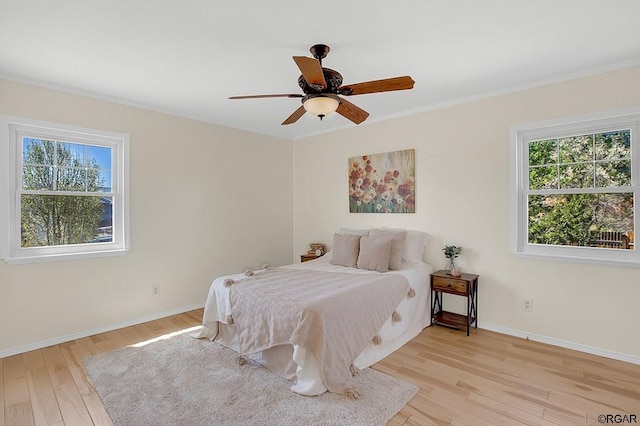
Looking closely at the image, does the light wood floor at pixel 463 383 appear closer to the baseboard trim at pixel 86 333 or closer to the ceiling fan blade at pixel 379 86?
the baseboard trim at pixel 86 333

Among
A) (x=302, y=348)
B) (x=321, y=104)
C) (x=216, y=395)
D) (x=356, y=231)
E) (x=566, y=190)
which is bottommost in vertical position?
(x=216, y=395)

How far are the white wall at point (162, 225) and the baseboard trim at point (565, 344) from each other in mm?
3124

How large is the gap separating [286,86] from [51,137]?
2.37 meters

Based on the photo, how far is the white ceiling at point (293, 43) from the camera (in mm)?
1888

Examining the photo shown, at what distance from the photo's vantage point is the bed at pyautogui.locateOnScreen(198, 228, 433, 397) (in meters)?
2.20

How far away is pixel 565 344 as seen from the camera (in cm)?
290

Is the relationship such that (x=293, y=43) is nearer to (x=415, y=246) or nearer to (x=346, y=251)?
(x=346, y=251)

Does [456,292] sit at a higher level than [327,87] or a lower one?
lower

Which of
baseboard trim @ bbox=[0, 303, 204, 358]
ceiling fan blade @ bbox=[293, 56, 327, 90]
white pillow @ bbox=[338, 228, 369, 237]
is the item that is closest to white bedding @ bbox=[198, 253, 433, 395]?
white pillow @ bbox=[338, 228, 369, 237]

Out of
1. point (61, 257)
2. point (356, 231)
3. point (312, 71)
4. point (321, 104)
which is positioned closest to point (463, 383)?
point (356, 231)

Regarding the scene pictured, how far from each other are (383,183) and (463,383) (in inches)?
97.1

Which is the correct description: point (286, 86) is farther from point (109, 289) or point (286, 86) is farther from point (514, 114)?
point (109, 289)

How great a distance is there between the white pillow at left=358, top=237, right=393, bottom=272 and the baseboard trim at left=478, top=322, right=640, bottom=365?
1236 mm

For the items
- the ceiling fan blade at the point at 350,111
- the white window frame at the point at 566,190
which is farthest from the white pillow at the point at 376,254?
the ceiling fan blade at the point at 350,111
